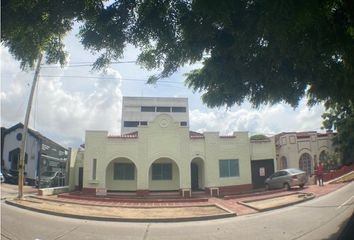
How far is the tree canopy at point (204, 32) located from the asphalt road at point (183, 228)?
483 centimetres

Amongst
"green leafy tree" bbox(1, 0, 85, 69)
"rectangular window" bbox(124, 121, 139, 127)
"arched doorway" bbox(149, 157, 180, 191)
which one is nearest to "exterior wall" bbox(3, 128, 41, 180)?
"arched doorway" bbox(149, 157, 180, 191)

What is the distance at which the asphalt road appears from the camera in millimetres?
9094

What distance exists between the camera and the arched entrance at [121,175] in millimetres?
25625

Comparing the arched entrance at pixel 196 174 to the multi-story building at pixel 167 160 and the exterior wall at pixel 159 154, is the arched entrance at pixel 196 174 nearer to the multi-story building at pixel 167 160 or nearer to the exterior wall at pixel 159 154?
Answer: the multi-story building at pixel 167 160

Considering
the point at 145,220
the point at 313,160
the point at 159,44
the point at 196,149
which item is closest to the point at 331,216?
the point at 145,220

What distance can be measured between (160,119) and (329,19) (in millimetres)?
21994

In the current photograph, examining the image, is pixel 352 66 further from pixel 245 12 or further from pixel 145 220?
pixel 145 220

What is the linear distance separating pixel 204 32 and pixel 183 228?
30.0ft

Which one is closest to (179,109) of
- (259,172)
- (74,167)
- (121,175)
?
(74,167)

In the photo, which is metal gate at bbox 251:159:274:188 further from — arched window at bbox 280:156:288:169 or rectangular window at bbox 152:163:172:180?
rectangular window at bbox 152:163:172:180

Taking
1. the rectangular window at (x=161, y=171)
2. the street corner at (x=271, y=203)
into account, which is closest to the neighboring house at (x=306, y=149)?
the rectangular window at (x=161, y=171)

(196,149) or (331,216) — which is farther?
(196,149)

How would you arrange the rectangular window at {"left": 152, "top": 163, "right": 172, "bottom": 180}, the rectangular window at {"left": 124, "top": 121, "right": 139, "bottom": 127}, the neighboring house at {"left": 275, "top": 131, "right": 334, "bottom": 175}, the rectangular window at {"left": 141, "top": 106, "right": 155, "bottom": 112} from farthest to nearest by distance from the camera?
1. the rectangular window at {"left": 141, "top": 106, "right": 155, "bottom": 112}
2. the rectangular window at {"left": 124, "top": 121, "right": 139, "bottom": 127}
3. the neighboring house at {"left": 275, "top": 131, "right": 334, "bottom": 175}
4. the rectangular window at {"left": 152, "top": 163, "right": 172, "bottom": 180}

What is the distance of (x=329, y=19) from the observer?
376cm
